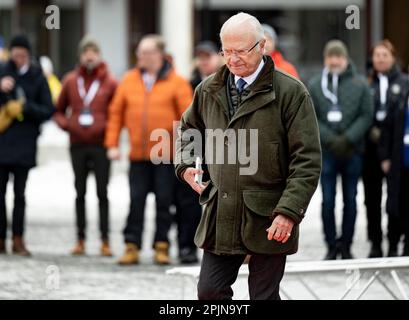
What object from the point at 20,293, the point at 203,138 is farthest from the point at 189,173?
the point at 20,293

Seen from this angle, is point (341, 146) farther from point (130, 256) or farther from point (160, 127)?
point (130, 256)

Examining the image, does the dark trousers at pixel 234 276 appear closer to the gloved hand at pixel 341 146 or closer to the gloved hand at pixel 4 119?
the gloved hand at pixel 341 146

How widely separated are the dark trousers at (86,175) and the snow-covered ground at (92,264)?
33 centimetres

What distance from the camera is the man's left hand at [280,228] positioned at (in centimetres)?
591

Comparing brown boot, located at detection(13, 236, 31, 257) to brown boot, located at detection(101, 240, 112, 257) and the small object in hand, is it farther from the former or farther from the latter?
the small object in hand

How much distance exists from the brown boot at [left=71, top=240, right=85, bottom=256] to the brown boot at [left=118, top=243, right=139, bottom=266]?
31.1 inches

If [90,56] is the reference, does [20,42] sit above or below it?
above

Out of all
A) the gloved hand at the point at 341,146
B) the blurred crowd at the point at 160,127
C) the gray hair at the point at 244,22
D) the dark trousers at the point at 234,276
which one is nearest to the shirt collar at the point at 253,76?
the gray hair at the point at 244,22

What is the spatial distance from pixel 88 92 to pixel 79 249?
1.58 meters

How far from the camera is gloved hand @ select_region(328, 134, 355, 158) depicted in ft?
36.0

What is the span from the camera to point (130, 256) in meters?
11.4

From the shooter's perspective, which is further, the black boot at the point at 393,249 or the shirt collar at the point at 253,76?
→ the black boot at the point at 393,249

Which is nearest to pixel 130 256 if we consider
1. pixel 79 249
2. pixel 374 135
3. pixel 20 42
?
pixel 79 249

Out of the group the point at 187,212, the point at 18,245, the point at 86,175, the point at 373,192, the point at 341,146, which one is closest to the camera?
the point at 341,146
